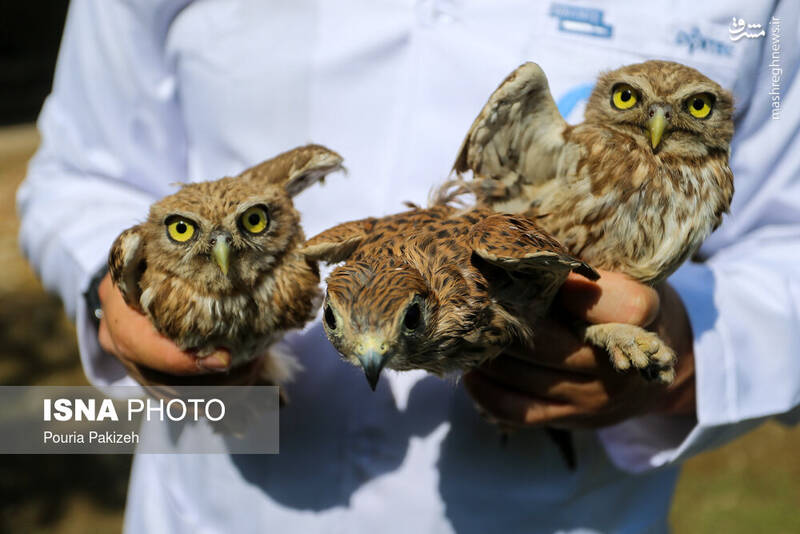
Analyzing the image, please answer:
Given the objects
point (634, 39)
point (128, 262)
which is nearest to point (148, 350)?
point (128, 262)

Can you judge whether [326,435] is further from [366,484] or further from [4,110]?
[4,110]

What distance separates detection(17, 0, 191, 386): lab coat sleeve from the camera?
2834 millimetres

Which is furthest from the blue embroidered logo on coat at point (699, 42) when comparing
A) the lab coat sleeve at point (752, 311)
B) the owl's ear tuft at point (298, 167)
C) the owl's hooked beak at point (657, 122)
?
the owl's ear tuft at point (298, 167)

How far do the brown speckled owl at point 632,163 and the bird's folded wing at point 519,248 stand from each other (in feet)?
0.72

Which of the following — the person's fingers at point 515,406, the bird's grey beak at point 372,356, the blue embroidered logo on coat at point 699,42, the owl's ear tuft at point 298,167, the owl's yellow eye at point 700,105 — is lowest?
the person's fingers at point 515,406

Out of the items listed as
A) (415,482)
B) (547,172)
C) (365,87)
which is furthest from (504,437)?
(365,87)

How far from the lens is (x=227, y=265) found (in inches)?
79.4

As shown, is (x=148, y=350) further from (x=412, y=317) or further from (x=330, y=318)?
(x=412, y=317)

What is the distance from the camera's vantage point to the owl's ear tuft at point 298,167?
2.26m

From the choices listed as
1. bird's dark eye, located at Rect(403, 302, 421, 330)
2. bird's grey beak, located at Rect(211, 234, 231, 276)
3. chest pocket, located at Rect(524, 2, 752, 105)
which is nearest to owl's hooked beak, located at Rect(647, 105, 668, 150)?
chest pocket, located at Rect(524, 2, 752, 105)

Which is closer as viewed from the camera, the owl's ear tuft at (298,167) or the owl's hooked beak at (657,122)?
the owl's hooked beak at (657,122)

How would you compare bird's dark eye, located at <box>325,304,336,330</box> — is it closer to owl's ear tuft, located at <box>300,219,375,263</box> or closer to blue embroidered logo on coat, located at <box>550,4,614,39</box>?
owl's ear tuft, located at <box>300,219,375,263</box>

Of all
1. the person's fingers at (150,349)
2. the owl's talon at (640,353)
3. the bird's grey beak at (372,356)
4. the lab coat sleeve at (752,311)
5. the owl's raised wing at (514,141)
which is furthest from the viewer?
the lab coat sleeve at (752,311)

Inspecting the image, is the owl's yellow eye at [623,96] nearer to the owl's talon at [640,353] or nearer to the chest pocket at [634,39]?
the chest pocket at [634,39]
